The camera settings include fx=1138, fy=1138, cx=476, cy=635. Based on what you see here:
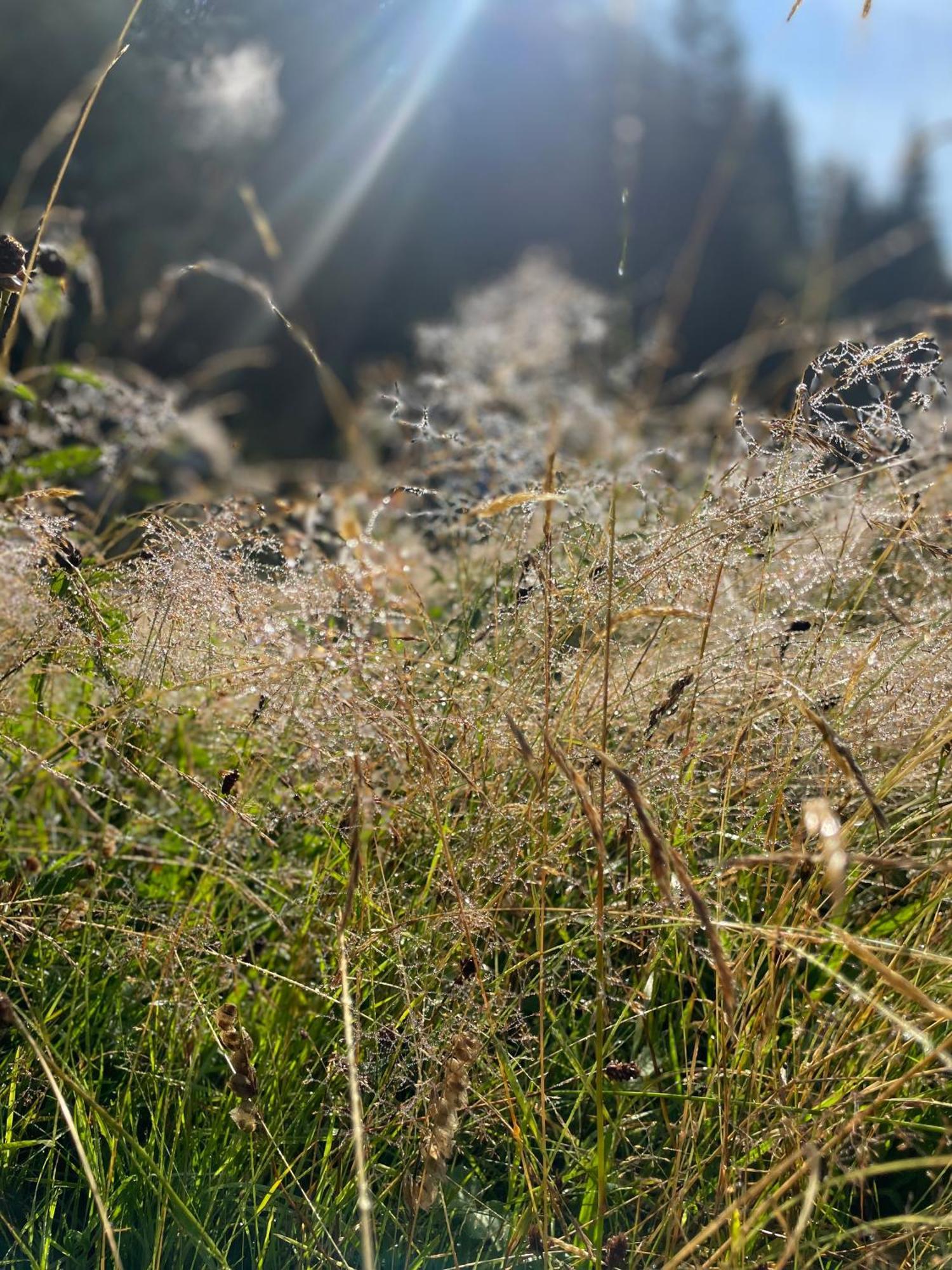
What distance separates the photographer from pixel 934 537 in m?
1.63

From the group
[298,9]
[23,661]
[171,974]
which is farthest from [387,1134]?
[298,9]

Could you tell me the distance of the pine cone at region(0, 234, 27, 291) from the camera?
48.5 inches

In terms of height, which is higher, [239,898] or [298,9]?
[298,9]

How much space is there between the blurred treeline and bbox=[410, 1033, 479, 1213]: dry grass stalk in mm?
721

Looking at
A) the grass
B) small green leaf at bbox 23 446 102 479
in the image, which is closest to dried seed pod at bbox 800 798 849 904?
the grass

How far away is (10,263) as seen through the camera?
48.7 inches

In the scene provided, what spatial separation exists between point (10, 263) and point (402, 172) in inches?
326

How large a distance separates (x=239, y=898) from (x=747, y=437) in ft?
2.75

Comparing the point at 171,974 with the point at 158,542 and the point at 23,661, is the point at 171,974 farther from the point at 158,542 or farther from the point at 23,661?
the point at 158,542

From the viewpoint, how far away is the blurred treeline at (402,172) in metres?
3.18

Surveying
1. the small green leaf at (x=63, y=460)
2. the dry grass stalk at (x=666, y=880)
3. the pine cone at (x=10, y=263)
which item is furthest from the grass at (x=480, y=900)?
the small green leaf at (x=63, y=460)

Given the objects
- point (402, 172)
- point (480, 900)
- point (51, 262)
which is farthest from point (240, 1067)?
point (402, 172)

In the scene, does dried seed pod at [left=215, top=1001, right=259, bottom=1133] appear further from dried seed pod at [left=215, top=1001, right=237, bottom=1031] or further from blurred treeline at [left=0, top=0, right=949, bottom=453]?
blurred treeline at [left=0, top=0, right=949, bottom=453]

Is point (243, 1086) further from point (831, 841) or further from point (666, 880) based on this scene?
point (831, 841)
